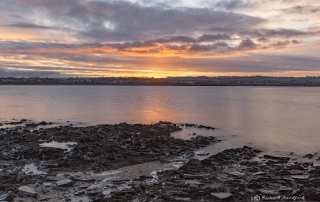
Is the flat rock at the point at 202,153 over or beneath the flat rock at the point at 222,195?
beneath

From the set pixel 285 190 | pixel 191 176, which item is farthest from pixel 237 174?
pixel 285 190

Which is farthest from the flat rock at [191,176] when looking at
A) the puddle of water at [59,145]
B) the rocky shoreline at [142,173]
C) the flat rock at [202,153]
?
the puddle of water at [59,145]

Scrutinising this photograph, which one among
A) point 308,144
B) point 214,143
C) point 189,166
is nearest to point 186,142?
point 214,143

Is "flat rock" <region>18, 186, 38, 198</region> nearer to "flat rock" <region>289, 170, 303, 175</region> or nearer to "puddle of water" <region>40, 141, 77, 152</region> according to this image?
"puddle of water" <region>40, 141, 77, 152</region>

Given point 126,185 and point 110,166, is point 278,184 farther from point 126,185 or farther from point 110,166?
point 110,166

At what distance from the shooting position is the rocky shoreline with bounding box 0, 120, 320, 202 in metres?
9.54

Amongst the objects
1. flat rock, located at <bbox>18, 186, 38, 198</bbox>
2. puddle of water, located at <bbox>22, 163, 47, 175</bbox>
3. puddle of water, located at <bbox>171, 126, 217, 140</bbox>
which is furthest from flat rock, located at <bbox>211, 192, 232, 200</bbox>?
puddle of water, located at <bbox>171, 126, 217, 140</bbox>

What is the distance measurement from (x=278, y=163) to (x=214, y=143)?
18.7ft

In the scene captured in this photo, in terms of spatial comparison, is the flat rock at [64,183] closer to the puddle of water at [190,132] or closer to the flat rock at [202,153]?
the flat rock at [202,153]

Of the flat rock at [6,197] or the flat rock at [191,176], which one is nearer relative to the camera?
the flat rock at [6,197]

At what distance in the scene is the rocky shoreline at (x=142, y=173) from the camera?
9.54m

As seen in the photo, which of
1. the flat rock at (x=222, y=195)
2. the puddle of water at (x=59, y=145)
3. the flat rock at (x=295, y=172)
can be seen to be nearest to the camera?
the flat rock at (x=222, y=195)

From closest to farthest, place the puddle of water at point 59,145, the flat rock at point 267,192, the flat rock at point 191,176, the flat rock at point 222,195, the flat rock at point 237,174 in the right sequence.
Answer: the flat rock at point 222,195 < the flat rock at point 267,192 < the flat rock at point 191,176 < the flat rock at point 237,174 < the puddle of water at point 59,145

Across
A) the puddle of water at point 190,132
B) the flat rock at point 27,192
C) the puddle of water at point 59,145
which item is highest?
the flat rock at point 27,192
